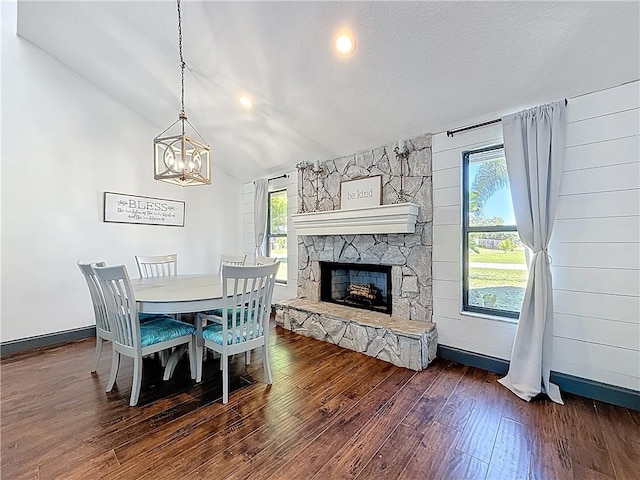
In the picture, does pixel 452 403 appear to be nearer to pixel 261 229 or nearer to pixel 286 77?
pixel 286 77

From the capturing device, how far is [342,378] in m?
2.61

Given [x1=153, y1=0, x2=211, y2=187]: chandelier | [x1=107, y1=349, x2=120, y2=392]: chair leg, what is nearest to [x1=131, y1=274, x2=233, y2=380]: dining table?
[x1=107, y1=349, x2=120, y2=392]: chair leg

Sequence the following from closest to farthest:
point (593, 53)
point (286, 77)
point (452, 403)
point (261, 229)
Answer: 1. point (593, 53)
2. point (452, 403)
3. point (286, 77)
4. point (261, 229)

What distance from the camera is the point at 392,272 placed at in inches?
134

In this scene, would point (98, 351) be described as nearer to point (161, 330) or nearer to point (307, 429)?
point (161, 330)

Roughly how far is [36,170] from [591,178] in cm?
542

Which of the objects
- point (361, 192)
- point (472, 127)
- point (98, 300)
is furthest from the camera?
point (361, 192)

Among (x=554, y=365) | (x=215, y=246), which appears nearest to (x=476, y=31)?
(x=554, y=365)

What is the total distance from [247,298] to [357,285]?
6.46 feet

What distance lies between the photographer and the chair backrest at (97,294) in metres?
2.32

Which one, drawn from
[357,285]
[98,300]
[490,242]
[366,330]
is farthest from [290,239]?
[490,242]

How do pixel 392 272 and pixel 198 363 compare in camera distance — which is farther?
pixel 392 272

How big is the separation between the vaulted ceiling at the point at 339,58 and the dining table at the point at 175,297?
2105 millimetres

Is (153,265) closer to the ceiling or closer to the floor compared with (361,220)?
closer to the floor
